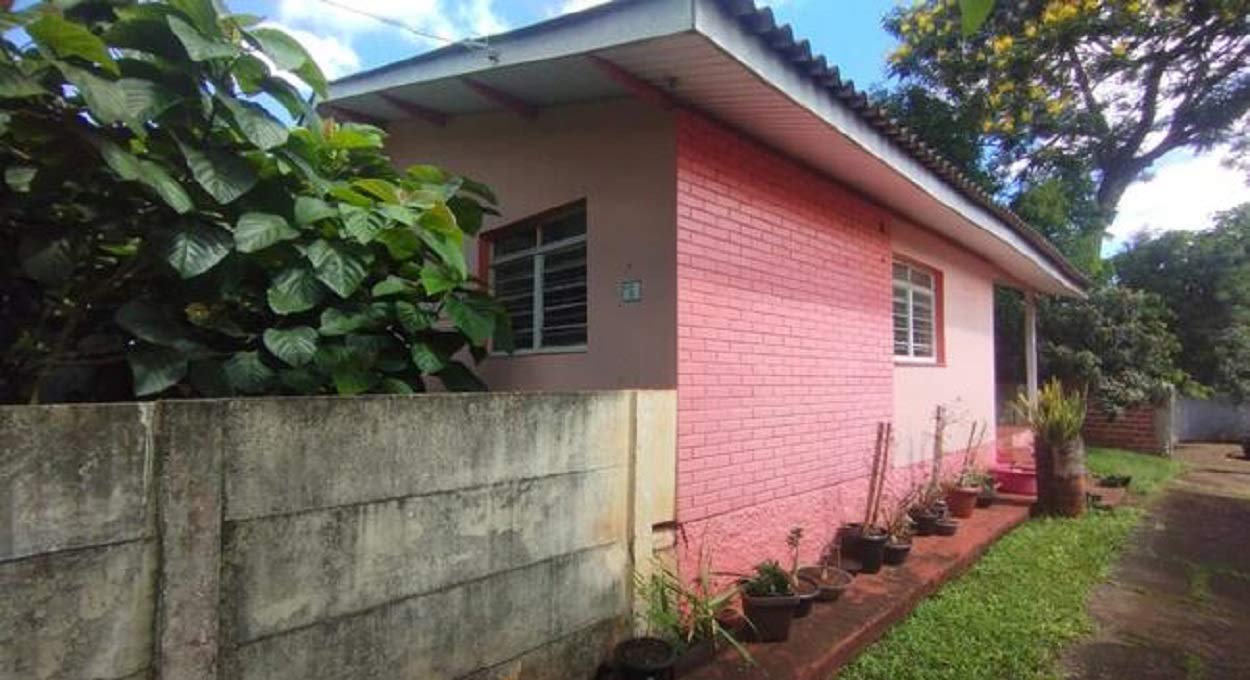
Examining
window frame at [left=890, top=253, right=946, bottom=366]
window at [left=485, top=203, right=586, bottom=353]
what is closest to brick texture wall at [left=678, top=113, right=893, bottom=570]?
window at [left=485, top=203, right=586, bottom=353]

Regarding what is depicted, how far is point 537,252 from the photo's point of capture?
5.48 meters

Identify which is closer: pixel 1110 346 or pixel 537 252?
pixel 537 252

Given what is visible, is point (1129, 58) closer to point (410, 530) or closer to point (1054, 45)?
point (1054, 45)

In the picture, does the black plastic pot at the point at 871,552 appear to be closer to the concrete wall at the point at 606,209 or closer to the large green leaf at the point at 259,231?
the concrete wall at the point at 606,209

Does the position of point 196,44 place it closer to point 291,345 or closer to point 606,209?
point 291,345

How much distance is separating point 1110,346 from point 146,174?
1605 cm

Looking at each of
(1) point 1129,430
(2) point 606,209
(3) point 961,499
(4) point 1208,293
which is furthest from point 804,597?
(4) point 1208,293

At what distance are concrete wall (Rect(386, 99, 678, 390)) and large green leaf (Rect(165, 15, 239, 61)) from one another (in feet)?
7.86

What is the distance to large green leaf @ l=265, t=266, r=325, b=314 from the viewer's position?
2.74 metres

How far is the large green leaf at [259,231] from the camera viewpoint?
2547 millimetres

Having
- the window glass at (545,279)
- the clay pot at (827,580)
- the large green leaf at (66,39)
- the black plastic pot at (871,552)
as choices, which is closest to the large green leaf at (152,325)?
the large green leaf at (66,39)

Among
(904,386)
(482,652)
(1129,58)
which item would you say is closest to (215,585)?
(482,652)

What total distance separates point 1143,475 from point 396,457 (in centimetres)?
1229

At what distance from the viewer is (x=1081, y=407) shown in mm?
8328
